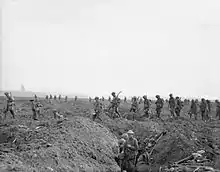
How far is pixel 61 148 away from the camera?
34.6 ft

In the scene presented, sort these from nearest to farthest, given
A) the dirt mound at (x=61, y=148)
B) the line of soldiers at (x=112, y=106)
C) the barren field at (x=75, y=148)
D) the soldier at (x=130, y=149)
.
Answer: the dirt mound at (x=61, y=148) < the barren field at (x=75, y=148) < the soldier at (x=130, y=149) < the line of soldiers at (x=112, y=106)

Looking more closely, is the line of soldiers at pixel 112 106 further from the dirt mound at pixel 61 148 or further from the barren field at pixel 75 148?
the dirt mound at pixel 61 148

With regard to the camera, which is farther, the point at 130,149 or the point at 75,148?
the point at 75,148

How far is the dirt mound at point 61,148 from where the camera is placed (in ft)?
28.9

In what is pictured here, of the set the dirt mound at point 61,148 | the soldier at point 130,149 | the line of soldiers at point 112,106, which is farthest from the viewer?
the line of soldiers at point 112,106

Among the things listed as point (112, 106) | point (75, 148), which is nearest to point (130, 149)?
point (75, 148)

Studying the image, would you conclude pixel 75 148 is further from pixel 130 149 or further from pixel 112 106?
pixel 112 106

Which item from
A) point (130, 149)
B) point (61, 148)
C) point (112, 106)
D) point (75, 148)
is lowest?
point (75, 148)

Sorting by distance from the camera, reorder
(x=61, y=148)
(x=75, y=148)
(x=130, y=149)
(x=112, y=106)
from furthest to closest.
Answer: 1. (x=112, y=106)
2. (x=75, y=148)
3. (x=61, y=148)
4. (x=130, y=149)

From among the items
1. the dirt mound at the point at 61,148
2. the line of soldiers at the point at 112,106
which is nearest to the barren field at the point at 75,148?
the dirt mound at the point at 61,148

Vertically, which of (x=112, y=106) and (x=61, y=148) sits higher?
(x=112, y=106)

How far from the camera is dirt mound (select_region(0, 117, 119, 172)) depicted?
8.80 metres

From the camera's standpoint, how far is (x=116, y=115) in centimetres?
2367

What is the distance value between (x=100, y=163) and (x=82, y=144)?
1.05m
